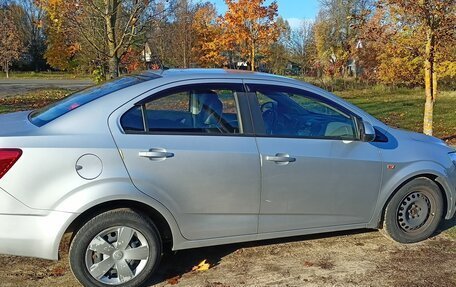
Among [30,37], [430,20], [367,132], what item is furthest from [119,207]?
[30,37]

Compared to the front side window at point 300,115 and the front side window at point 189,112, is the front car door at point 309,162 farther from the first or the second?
the front side window at point 189,112

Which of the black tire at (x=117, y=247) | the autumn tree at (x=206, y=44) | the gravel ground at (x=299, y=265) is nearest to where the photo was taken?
the black tire at (x=117, y=247)

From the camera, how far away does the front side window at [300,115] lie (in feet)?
13.4

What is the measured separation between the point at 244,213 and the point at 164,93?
3.97ft

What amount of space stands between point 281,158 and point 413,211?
1.74 meters

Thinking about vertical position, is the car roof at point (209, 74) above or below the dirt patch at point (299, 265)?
above

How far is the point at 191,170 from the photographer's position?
12.0 feet

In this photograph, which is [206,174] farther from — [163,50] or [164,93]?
[163,50]

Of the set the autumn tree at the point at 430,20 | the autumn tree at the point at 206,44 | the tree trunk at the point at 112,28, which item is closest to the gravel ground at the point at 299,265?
the autumn tree at the point at 430,20

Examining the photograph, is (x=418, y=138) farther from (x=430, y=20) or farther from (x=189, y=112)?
(x=430, y=20)

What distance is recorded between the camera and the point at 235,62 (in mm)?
32156

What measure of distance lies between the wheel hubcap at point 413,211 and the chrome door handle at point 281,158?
1462mm

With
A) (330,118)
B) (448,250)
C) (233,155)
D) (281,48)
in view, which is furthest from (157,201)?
(281,48)

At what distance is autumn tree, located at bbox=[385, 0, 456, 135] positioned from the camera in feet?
28.2
